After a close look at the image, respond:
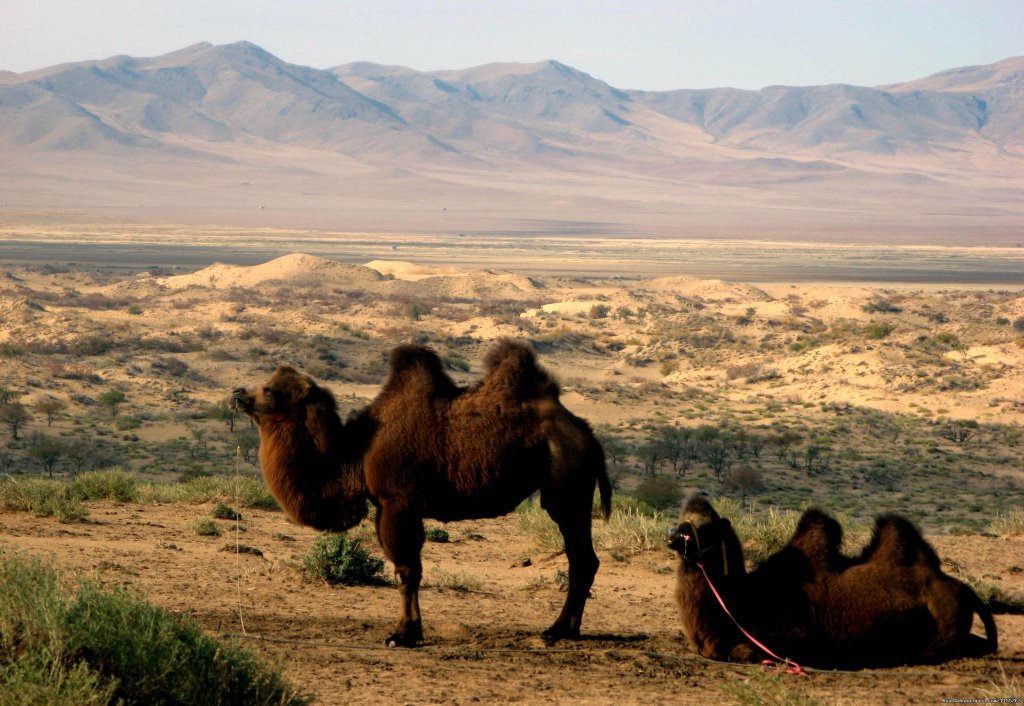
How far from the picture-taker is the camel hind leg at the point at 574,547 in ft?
28.9

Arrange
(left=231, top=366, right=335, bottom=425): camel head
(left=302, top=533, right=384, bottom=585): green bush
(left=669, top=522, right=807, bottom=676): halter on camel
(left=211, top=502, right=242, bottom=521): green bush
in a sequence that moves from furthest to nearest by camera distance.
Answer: (left=211, top=502, right=242, bottom=521): green bush < (left=302, top=533, right=384, bottom=585): green bush < (left=231, top=366, right=335, bottom=425): camel head < (left=669, top=522, right=807, bottom=676): halter on camel

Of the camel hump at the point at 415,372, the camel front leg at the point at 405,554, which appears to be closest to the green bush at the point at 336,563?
the camel front leg at the point at 405,554

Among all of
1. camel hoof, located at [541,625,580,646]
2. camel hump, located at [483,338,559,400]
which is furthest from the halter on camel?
camel hump, located at [483,338,559,400]

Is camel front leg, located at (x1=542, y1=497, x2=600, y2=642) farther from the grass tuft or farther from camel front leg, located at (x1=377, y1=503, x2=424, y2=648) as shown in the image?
the grass tuft

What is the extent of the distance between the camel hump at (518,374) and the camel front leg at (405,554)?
1219 mm

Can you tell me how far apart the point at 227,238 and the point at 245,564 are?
111 m

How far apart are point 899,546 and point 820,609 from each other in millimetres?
796

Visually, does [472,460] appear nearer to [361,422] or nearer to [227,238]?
[361,422]

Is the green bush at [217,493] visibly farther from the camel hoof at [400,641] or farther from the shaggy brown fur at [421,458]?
the camel hoof at [400,641]

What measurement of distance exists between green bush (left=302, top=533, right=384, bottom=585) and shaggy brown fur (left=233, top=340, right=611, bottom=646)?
2026 mm

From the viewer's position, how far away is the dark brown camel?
8055mm

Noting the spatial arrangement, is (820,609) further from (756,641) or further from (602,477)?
(602,477)

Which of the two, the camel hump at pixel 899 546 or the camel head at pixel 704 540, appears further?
the camel hump at pixel 899 546

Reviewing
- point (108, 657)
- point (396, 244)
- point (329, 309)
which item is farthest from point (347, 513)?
point (396, 244)
